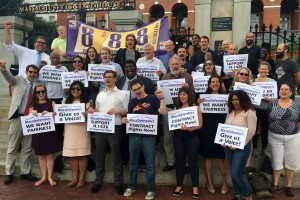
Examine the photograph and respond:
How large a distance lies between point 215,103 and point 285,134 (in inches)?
53.4

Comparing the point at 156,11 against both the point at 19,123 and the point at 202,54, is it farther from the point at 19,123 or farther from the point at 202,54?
the point at 19,123

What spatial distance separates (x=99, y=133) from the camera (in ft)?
18.8

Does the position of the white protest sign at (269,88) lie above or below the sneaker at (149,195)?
above

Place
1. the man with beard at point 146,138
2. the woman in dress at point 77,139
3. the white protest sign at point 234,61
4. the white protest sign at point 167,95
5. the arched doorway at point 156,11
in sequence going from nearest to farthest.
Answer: the man with beard at point 146,138, the woman in dress at point 77,139, the white protest sign at point 167,95, the white protest sign at point 234,61, the arched doorway at point 156,11

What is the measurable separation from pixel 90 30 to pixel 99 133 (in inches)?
Result: 154

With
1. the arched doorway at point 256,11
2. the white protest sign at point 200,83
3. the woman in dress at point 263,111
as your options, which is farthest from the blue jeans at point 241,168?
the arched doorway at point 256,11

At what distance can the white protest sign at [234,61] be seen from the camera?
662 cm

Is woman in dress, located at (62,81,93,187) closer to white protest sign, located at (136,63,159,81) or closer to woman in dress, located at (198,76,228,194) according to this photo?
white protest sign, located at (136,63,159,81)

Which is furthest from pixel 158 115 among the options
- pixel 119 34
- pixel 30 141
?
pixel 119 34

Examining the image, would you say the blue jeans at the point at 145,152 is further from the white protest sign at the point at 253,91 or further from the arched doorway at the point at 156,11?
the arched doorway at the point at 156,11

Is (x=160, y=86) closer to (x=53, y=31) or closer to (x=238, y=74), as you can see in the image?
(x=238, y=74)

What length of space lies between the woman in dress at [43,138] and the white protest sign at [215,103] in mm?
2936

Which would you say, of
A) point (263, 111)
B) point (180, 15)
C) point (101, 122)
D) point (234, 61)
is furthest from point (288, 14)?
point (101, 122)

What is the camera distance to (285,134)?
5.53 metres
